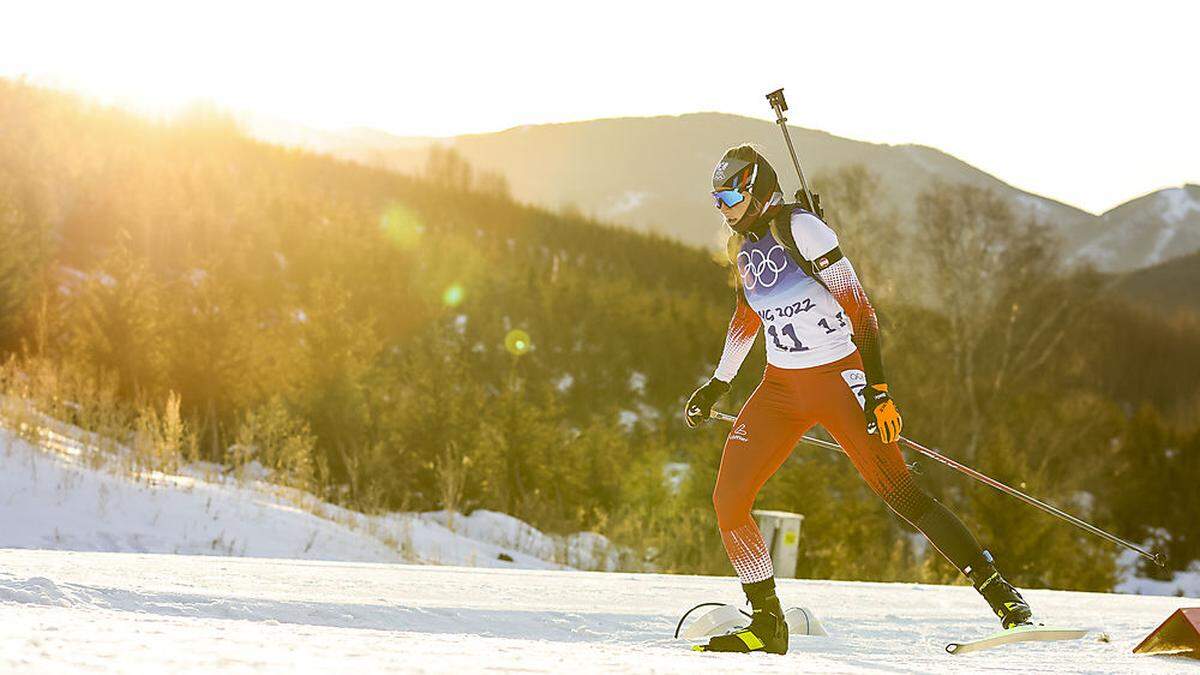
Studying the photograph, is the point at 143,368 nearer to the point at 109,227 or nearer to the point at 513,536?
the point at 513,536

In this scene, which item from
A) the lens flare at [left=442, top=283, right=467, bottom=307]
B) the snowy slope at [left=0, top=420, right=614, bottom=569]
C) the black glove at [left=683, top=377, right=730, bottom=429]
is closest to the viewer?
the black glove at [left=683, top=377, right=730, bottom=429]

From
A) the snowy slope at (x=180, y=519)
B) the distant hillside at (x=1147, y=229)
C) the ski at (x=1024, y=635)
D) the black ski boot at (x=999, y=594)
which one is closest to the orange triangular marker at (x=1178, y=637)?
the ski at (x=1024, y=635)

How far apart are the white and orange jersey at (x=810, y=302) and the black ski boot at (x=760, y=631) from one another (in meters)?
0.88

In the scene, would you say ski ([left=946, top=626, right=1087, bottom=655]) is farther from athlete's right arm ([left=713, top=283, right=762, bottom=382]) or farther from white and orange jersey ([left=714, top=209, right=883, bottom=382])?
athlete's right arm ([left=713, top=283, right=762, bottom=382])

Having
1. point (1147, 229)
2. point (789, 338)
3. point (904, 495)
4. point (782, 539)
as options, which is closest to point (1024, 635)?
point (904, 495)

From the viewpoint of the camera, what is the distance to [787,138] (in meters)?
4.77

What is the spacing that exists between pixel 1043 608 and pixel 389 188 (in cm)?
4029

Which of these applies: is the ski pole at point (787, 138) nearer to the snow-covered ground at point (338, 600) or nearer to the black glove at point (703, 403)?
the black glove at point (703, 403)

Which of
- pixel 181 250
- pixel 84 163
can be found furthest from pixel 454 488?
pixel 84 163

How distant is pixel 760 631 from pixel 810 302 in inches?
49.9

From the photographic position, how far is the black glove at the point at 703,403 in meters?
4.74

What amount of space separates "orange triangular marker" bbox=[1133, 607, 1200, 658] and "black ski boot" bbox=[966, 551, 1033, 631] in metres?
0.66

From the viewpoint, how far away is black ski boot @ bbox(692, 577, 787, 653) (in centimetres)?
401

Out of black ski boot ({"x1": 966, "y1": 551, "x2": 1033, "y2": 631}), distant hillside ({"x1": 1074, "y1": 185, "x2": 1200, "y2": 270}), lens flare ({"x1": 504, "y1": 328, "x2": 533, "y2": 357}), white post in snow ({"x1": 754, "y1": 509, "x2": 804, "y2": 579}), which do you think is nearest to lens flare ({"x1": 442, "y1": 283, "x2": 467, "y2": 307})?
lens flare ({"x1": 504, "y1": 328, "x2": 533, "y2": 357})
